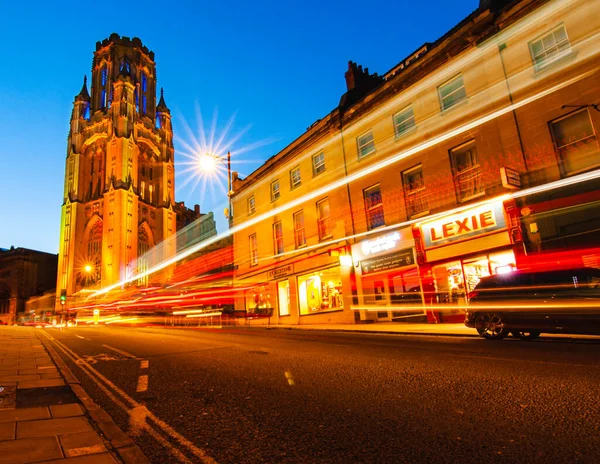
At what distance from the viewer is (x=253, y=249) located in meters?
28.2

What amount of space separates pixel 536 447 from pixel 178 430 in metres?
3.09

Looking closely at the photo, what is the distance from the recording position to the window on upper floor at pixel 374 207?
18.8 meters

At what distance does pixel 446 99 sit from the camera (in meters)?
16.4

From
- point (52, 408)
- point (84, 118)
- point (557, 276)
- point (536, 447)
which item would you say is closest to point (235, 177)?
point (557, 276)

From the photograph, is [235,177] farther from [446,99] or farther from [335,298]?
[446,99]

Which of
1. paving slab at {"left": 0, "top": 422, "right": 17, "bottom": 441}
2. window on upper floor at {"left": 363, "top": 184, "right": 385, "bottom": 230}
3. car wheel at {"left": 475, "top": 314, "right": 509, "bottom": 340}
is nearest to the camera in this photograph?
paving slab at {"left": 0, "top": 422, "right": 17, "bottom": 441}

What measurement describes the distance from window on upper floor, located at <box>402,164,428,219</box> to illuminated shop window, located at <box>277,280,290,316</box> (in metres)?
9.97

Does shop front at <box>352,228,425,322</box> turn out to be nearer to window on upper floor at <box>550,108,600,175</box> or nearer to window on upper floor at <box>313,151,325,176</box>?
window on upper floor at <box>313,151,325,176</box>

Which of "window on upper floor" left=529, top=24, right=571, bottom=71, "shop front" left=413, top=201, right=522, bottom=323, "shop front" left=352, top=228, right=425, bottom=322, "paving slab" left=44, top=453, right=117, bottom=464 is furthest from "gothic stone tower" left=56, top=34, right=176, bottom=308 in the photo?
"paving slab" left=44, top=453, right=117, bottom=464

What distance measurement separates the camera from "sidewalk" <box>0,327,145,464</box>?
286 centimetres

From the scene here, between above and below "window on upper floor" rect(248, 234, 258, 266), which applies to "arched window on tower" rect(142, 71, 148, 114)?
above

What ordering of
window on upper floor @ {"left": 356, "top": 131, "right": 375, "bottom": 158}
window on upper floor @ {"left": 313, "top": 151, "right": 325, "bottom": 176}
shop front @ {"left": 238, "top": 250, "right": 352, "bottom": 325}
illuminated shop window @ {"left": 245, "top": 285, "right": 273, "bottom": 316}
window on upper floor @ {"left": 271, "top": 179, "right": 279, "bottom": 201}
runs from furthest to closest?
window on upper floor @ {"left": 271, "top": 179, "right": 279, "bottom": 201} < illuminated shop window @ {"left": 245, "top": 285, "right": 273, "bottom": 316} < window on upper floor @ {"left": 313, "top": 151, "right": 325, "bottom": 176} < shop front @ {"left": 238, "top": 250, "right": 352, "bottom": 325} < window on upper floor @ {"left": 356, "top": 131, "right": 375, "bottom": 158}

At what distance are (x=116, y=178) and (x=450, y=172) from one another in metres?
61.5

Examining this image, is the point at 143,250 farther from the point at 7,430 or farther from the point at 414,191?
the point at 7,430
